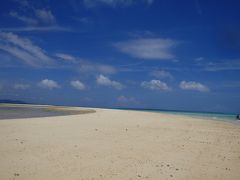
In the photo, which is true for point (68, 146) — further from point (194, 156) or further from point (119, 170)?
point (194, 156)

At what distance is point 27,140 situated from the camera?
1147cm

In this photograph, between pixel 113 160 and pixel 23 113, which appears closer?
pixel 113 160

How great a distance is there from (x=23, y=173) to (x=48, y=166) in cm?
79

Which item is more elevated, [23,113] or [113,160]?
[23,113]

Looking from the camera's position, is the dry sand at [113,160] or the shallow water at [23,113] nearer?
the dry sand at [113,160]

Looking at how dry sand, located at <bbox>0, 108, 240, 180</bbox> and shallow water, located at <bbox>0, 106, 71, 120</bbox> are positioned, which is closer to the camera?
dry sand, located at <bbox>0, 108, 240, 180</bbox>

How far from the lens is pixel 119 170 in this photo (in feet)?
23.9

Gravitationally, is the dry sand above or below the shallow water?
below

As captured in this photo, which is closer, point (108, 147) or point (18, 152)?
point (18, 152)

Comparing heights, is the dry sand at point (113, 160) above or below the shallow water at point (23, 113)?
below

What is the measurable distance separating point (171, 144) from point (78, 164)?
5.35 meters

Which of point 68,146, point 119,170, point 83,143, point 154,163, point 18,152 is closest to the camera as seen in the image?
point 119,170

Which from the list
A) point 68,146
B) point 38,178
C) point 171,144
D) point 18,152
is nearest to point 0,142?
point 18,152

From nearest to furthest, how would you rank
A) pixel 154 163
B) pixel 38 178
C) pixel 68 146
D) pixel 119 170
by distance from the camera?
pixel 38 178 → pixel 119 170 → pixel 154 163 → pixel 68 146
